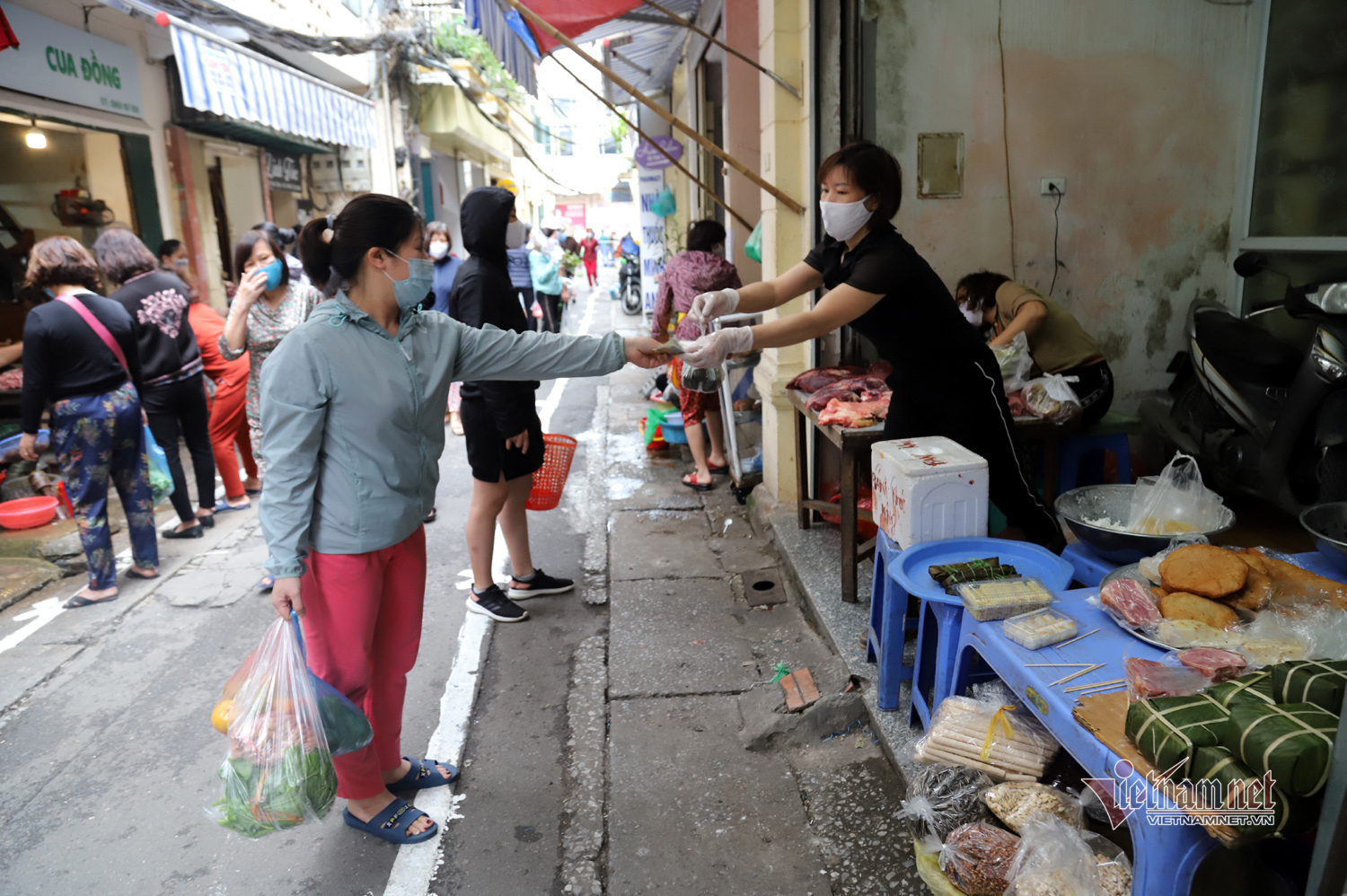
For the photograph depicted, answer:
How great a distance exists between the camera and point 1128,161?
188 inches

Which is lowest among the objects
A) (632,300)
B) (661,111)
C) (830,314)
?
(632,300)

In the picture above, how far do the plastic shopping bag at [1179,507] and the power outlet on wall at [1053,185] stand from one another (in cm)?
244

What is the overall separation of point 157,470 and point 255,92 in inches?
206

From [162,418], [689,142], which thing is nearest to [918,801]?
[162,418]

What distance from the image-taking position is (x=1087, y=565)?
288 centimetres

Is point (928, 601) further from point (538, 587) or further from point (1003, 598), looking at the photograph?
point (538, 587)

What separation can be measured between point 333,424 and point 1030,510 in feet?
8.30

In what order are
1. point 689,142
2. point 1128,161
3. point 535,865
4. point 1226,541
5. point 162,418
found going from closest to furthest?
point 535,865 < point 1226,541 < point 1128,161 < point 162,418 < point 689,142

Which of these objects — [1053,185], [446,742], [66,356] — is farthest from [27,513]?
[1053,185]

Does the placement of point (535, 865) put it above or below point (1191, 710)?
below

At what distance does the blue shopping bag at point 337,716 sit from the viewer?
2.45 meters

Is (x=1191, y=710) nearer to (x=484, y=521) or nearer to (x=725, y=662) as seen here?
(x=725, y=662)

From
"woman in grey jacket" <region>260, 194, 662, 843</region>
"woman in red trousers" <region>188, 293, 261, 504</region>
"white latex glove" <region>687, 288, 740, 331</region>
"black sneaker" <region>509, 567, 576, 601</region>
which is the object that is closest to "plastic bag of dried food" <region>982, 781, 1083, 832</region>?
"woman in grey jacket" <region>260, 194, 662, 843</region>

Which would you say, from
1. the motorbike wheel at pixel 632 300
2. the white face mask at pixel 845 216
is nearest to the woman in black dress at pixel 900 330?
the white face mask at pixel 845 216
